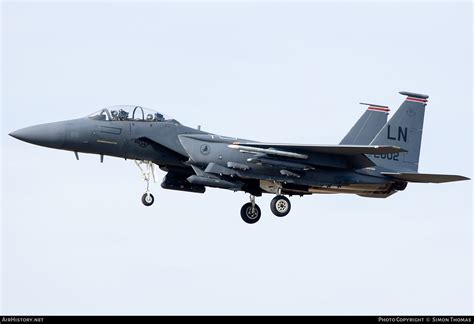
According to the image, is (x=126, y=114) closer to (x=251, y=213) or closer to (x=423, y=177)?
(x=251, y=213)

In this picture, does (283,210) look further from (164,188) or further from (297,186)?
(164,188)

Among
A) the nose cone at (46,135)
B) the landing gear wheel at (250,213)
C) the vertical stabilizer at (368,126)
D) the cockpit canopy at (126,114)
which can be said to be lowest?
the landing gear wheel at (250,213)

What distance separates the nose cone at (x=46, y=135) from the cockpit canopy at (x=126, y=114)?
2.89 ft

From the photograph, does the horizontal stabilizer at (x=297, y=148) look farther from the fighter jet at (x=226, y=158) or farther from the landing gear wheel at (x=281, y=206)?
the landing gear wheel at (x=281, y=206)

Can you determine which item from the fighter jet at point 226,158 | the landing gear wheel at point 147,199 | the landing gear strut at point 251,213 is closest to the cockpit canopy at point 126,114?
the fighter jet at point 226,158

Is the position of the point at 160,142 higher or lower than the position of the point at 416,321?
higher

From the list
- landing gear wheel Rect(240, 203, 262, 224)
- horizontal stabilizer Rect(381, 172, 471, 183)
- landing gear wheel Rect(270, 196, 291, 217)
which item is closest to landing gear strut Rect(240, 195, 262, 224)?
landing gear wheel Rect(240, 203, 262, 224)

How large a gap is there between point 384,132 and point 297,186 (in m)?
2.88

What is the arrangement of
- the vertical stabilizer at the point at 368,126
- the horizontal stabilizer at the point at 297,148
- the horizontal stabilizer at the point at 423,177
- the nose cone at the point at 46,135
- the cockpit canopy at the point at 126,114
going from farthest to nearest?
the vertical stabilizer at the point at 368,126
the horizontal stabilizer at the point at 423,177
the cockpit canopy at the point at 126,114
the nose cone at the point at 46,135
the horizontal stabilizer at the point at 297,148

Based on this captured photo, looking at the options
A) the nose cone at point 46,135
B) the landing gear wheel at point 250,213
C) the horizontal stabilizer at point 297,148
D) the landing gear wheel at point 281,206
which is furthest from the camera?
the landing gear wheel at point 250,213

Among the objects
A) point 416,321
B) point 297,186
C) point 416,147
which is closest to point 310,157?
point 297,186

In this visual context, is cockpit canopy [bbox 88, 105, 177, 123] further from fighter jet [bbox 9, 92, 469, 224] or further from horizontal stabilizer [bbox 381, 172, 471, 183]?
horizontal stabilizer [bbox 381, 172, 471, 183]

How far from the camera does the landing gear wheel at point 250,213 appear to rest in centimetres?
2883

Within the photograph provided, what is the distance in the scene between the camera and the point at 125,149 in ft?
90.4
